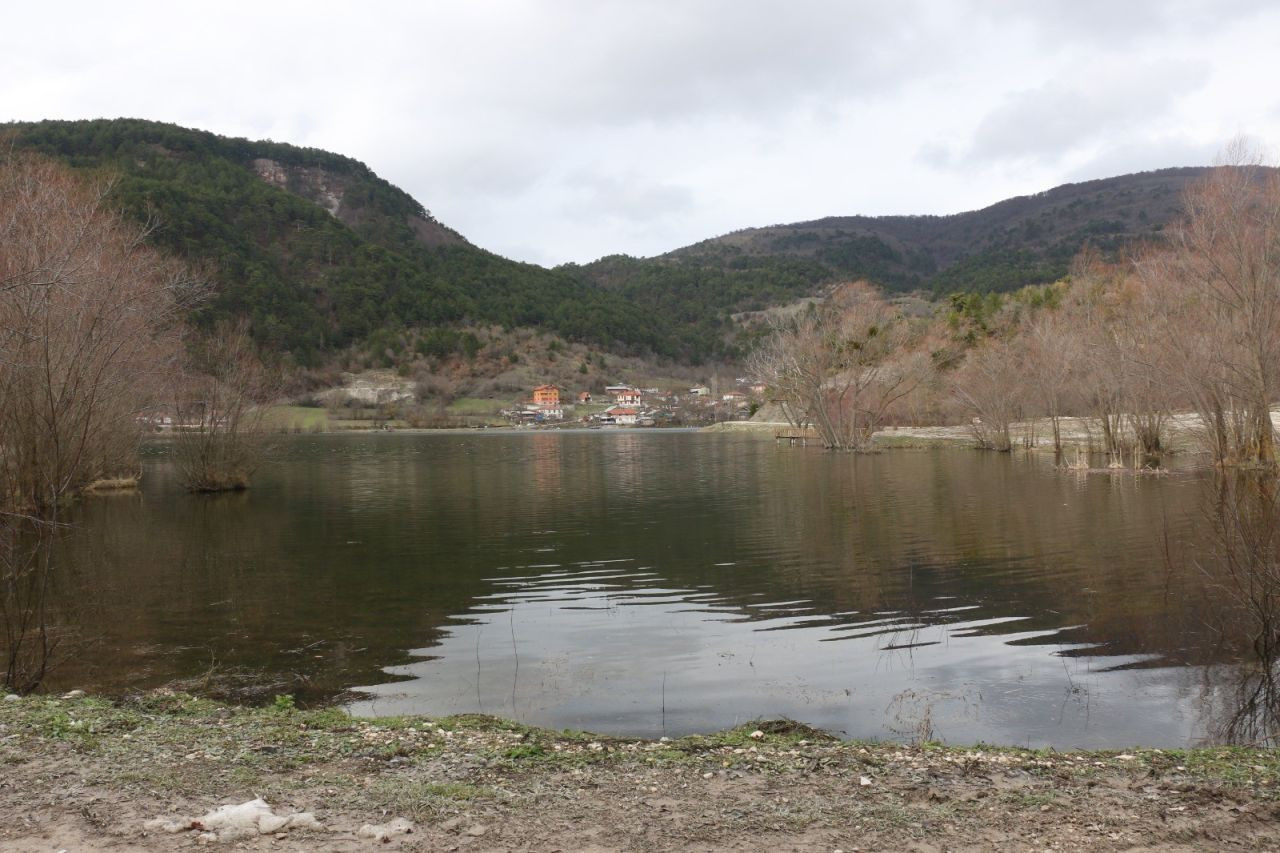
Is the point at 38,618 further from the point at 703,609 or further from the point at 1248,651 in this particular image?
the point at 1248,651

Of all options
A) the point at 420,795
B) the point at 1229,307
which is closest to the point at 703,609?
the point at 420,795

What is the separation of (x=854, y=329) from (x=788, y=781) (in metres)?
55.2

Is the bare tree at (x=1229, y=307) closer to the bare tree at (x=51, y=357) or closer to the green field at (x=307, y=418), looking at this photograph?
the bare tree at (x=51, y=357)

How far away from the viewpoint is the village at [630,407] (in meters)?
146

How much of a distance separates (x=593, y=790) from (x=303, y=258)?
16178 cm

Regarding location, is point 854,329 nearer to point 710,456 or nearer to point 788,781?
point 710,456

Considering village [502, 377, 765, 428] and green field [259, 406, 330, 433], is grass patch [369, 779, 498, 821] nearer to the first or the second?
green field [259, 406, 330, 433]

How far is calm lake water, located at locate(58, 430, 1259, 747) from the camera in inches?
354

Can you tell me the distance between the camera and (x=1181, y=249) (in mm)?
29844

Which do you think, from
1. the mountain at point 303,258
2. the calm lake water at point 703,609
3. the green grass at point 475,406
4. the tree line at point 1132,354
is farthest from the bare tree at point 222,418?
the green grass at point 475,406

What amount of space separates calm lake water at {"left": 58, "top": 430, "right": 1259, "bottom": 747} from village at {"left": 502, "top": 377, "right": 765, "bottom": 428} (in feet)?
361

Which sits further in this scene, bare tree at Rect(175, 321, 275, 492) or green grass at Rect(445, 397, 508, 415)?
green grass at Rect(445, 397, 508, 415)

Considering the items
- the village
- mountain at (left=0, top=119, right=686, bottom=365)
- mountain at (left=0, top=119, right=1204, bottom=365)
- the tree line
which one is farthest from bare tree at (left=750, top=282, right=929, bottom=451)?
mountain at (left=0, top=119, right=686, bottom=365)

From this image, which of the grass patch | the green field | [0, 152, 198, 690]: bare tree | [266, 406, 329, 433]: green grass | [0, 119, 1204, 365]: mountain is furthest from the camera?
[0, 119, 1204, 365]: mountain
